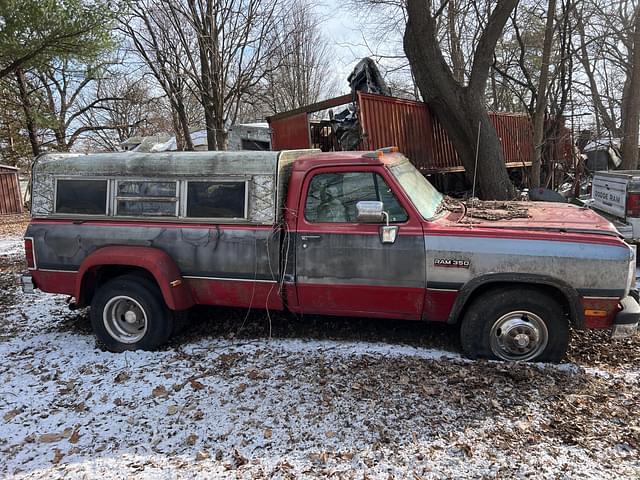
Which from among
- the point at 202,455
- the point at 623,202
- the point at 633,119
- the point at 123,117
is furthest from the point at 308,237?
the point at 123,117

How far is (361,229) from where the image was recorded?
3.93 m

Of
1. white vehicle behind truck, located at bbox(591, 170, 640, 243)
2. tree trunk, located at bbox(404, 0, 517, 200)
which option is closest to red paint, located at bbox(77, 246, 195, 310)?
white vehicle behind truck, located at bbox(591, 170, 640, 243)

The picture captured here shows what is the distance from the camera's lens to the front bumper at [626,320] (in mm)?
3586

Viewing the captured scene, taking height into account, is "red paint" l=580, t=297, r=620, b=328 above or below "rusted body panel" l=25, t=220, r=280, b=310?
below

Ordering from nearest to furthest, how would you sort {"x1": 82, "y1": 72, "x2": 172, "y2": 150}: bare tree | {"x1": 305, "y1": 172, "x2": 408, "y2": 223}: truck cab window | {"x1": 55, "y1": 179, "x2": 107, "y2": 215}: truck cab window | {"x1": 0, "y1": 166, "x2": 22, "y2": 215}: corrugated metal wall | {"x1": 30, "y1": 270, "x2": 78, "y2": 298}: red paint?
1. {"x1": 305, "y1": 172, "x2": 408, "y2": 223}: truck cab window
2. {"x1": 55, "y1": 179, "x2": 107, "y2": 215}: truck cab window
3. {"x1": 30, "y1": 270, "x2": 78, "y2": 298}: red paint
4. {"x1": 0, "y1": 166, "x2": 22, "y2": 215}: corrugated metal wall
5. {"x1": 82, "y1": 72, "x2": 172, "y2": 150}: bare tree

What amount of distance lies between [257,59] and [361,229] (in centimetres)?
1262

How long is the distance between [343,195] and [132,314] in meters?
2.51

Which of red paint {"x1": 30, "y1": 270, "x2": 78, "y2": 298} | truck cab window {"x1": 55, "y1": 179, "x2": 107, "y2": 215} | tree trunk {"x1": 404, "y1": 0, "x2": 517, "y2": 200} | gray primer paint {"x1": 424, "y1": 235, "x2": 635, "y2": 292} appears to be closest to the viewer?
gray primer paint {"x1": 424, "y1": 235, "x2": 635, "y2": 292}

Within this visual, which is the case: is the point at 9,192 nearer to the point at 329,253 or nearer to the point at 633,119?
the point at 329,253

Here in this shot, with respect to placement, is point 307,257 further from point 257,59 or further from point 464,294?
point 257,59

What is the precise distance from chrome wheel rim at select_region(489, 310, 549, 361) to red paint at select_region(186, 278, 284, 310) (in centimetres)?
201

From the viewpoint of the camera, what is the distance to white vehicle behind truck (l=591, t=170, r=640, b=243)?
21.0 ft

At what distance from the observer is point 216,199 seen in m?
4.25

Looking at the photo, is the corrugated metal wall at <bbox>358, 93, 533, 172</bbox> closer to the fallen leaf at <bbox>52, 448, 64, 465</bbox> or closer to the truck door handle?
the truck door handle
